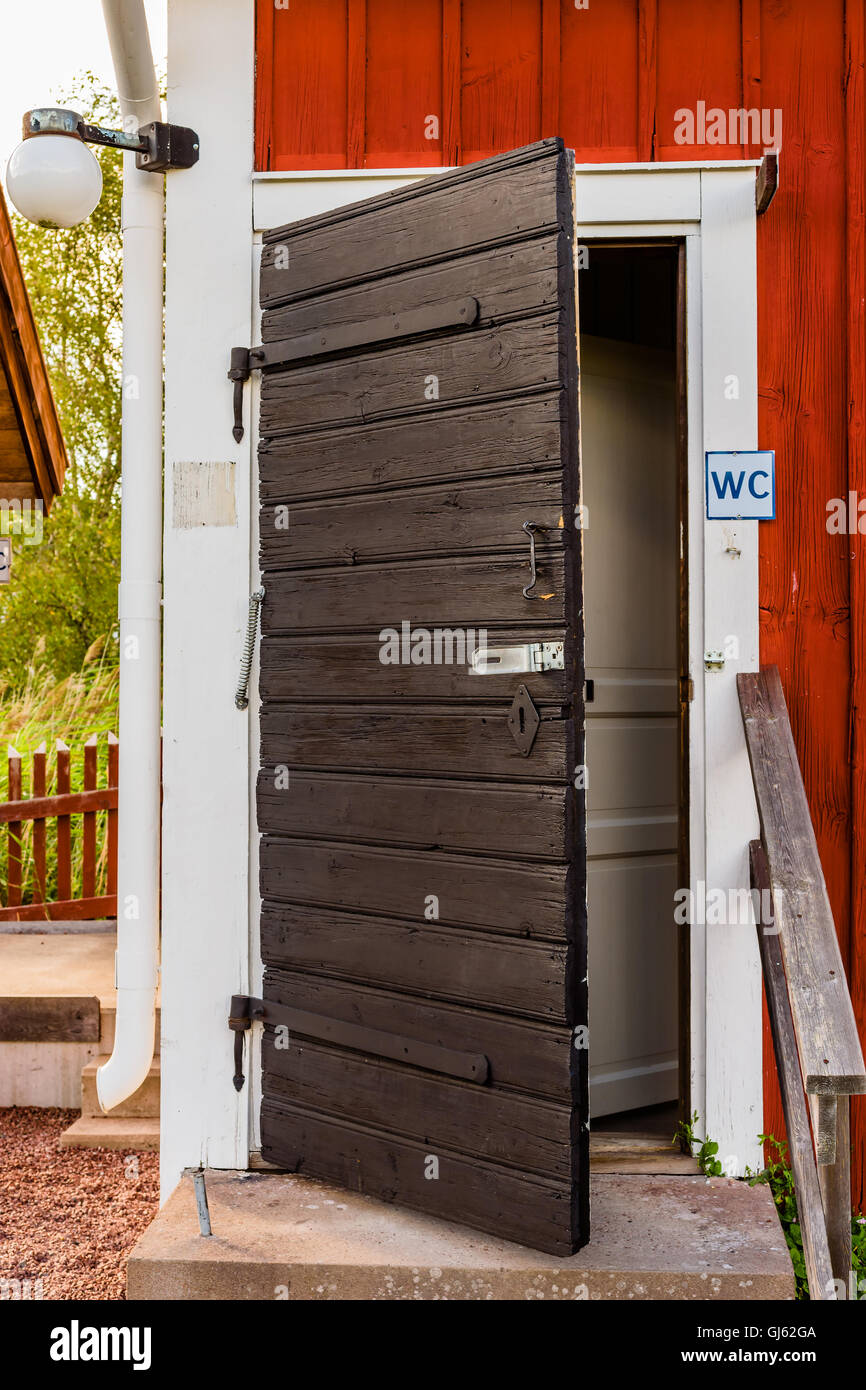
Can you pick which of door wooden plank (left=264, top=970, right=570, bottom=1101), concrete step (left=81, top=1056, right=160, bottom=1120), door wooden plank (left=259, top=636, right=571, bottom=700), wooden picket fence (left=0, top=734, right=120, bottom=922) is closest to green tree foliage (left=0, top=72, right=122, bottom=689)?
wooden picket fence (left=0, top=734, right=120, bottom=922)

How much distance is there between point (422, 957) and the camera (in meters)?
2.71

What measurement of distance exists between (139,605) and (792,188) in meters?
2.14

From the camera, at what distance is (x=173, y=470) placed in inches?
122

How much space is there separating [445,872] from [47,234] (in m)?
10.6

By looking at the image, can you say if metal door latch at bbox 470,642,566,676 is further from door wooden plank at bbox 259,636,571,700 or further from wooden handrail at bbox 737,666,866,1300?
wooden handrail at bbox 737,666,866,1300

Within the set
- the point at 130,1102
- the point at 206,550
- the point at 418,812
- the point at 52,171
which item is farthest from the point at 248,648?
the point at 130,1102

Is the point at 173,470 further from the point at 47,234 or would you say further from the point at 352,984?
the point at 47,234

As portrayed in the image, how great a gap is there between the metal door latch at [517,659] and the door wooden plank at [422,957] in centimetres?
62

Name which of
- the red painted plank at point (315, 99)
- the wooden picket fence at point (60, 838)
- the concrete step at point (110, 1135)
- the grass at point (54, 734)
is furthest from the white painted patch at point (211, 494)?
the grass at point (54, 734)

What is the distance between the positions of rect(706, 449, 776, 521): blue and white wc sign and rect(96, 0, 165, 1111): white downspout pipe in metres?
1.54

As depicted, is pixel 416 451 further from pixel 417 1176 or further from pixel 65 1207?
pixel 65 1207

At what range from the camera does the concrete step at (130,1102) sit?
4.21 meters
